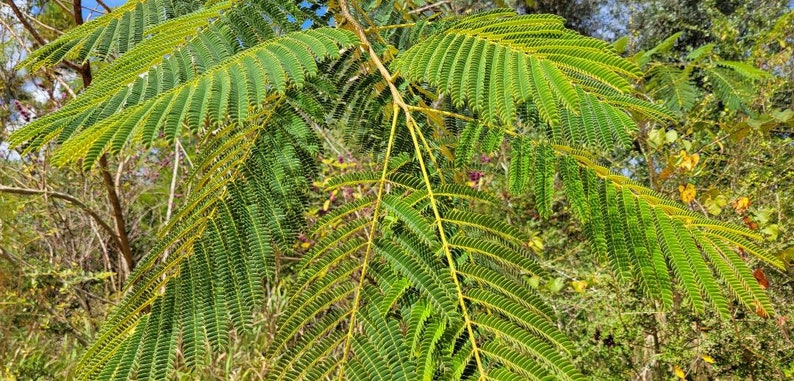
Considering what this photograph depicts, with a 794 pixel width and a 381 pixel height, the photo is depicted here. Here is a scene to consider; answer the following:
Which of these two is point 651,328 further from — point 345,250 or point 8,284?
point 8,284

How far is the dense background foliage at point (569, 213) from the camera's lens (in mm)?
1886

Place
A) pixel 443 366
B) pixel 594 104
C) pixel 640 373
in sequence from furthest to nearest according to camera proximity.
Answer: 1. pixel 640 373
2. pixel 594 104
3. pixel 443 366

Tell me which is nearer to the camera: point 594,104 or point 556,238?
point 594,104

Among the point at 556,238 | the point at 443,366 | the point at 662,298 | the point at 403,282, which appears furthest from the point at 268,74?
the point at 556,238

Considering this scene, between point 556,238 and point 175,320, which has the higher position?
point 175,320

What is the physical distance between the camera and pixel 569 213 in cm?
121

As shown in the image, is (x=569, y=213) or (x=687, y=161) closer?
(x=569, y=213)

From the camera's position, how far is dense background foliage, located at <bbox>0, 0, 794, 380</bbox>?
6.19 ft

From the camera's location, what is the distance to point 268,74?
0.75m

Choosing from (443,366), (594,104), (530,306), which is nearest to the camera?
(443,366)

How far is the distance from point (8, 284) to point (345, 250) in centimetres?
430

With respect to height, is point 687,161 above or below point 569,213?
below

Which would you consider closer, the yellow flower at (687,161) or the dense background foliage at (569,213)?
the dense background foliage at (569,213)

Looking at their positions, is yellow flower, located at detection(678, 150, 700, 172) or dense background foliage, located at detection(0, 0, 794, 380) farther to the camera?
yellow flower, located at detection(678, 150, 700, 172)
